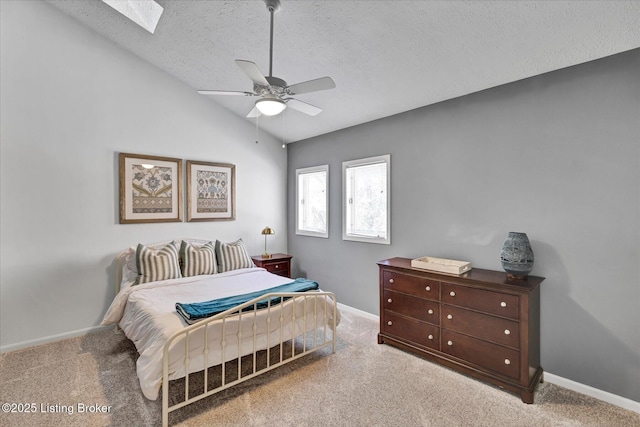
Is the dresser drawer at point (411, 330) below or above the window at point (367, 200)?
below

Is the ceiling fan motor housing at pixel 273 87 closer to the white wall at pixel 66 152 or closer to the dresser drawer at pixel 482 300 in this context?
the dresser drawer at pixel 482 300

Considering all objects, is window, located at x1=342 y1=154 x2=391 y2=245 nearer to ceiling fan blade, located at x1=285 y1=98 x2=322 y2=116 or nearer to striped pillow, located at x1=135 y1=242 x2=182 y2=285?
ceiling fan blade, located at x1=285 y1=98 x2=322 y2=116

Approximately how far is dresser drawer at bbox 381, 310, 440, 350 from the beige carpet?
19 cm

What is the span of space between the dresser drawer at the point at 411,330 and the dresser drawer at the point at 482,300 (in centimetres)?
36

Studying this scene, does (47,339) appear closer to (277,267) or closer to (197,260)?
(197,260)

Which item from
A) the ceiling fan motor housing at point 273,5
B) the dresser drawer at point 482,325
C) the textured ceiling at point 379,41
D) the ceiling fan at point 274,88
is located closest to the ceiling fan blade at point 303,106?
the ceiling fan at point 274,88

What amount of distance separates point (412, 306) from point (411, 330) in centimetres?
25

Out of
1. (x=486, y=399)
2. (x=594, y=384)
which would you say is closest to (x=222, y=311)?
(x=486, y=399)

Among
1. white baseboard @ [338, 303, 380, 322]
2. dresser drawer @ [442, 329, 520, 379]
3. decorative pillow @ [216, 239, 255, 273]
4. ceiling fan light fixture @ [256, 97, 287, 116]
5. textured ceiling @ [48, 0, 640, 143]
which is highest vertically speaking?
textured ceiling @ [48, 0, 640, 143]

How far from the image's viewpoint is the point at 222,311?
229 centimetres

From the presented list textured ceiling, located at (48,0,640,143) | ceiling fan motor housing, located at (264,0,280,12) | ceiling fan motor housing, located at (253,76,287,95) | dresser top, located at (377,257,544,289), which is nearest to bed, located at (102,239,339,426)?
dresser top, located at (377,257,544,289)

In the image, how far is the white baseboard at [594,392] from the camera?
7.12ft

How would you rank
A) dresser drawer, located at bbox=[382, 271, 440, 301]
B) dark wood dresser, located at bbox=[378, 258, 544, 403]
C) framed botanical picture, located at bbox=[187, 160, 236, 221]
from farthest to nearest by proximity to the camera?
framed botanical picture, located at bbox=[187, 160, 236, 221]
dresser drawer, located at bbox=[382, 271, 440, 301]
dark wood dresser, located at bbox=[378, 258, 544, 403]

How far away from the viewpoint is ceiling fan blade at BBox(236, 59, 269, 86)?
6.17ft
